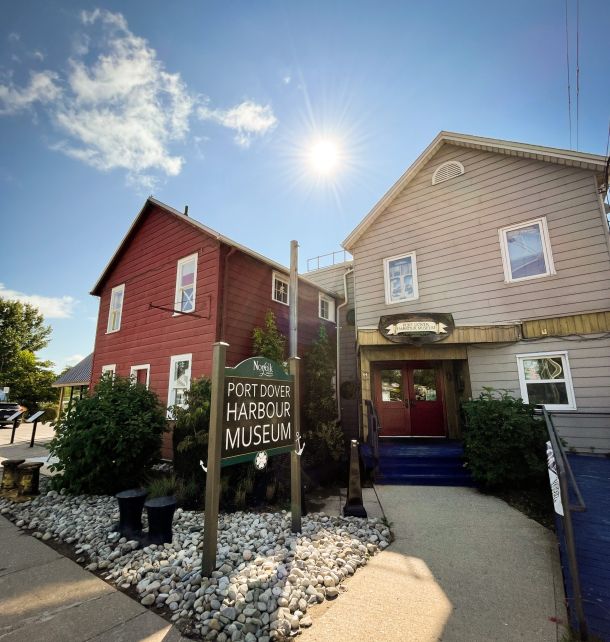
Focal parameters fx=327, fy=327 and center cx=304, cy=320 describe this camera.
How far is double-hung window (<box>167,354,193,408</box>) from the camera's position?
32.2ft

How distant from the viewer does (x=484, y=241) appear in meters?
8.42

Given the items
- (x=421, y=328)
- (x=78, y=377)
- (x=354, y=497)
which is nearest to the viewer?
(x=354, y=497)

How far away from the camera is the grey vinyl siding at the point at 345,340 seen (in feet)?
41.4

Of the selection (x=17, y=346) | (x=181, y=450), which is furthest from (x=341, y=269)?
(x=17, y=346)

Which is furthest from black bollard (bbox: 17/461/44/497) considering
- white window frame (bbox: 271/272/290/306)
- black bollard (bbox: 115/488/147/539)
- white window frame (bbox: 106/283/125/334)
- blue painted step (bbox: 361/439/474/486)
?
white window frame (bbox: 271/272/290/306)

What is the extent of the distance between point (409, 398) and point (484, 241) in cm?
485

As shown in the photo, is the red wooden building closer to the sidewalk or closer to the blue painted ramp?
the sidewalk

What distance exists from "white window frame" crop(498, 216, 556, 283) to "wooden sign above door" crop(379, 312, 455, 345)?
67.1 inches

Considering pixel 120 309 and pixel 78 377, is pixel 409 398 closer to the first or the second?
pixel 120 309

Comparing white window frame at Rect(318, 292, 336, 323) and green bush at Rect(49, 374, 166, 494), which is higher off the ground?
white window frame at Rect(318, 292, 336, 323)

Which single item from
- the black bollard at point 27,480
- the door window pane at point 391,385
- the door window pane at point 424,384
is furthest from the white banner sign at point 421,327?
the black bollard at point 27,480

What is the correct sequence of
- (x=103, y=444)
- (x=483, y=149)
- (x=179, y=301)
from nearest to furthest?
(x=103, y=444) < (x=483, y=149) < (x=179, y=301)

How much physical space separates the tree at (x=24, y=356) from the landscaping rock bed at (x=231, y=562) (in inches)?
1052

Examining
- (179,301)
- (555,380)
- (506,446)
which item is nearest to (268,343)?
(179,301)
